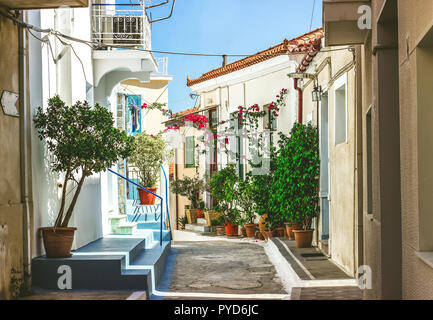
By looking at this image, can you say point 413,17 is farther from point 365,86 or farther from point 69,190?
point 69,190

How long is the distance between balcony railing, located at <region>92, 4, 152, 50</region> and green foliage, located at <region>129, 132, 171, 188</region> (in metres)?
4.95

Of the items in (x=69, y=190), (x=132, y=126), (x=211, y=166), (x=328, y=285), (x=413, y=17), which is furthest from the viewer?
(x=211, y=166)

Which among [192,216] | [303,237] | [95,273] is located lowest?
→ [192,216]

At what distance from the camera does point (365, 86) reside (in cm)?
724

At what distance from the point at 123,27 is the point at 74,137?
14.8ft

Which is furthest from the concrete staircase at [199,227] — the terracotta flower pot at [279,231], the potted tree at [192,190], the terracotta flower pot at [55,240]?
the terracotta flower pot at [55,240]

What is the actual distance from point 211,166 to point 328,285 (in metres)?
13.8

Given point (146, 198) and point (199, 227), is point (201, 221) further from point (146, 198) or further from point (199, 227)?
point (146, 198)

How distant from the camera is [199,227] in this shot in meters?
19.6

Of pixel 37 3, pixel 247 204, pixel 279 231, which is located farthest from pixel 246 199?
pixel 37 3

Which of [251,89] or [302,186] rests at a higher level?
[251,89]

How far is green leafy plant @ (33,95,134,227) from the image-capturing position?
7.86 metres

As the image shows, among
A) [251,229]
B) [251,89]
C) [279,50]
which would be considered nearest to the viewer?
[279,50]
